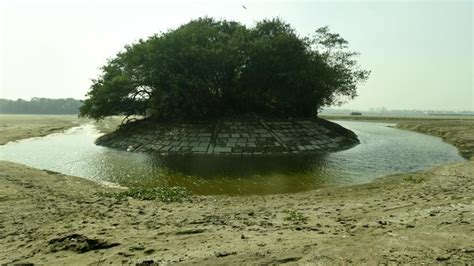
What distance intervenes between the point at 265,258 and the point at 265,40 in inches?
1265

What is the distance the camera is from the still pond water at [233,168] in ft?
56.6

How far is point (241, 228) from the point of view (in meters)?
9.01

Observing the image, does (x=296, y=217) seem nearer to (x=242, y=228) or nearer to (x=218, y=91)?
(x=242, y=228)

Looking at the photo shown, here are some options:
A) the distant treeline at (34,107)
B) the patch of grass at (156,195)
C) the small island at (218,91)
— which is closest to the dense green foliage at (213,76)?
the small island at (218,91)

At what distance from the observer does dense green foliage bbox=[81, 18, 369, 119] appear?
34.8 meters

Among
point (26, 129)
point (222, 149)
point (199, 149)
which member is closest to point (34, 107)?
point (26, 129)

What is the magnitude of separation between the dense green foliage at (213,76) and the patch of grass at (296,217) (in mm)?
24858

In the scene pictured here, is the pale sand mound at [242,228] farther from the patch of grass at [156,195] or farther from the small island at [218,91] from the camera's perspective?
the small island at [218,91]

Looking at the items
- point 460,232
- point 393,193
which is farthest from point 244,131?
point 460,232

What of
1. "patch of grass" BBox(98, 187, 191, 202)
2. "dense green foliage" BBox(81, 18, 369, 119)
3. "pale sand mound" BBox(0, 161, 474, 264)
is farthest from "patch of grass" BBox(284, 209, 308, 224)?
"dense green foliage" BBox(81, 18, 369, 119)

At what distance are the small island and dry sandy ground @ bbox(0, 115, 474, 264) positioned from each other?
1748cm

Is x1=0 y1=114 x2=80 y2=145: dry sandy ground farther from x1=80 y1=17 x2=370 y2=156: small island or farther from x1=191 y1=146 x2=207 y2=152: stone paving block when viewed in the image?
x1=191 y1=146 x2=207 y2=152: stone paving block

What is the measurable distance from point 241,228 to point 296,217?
1846 millimetres

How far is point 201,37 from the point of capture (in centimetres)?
3741
